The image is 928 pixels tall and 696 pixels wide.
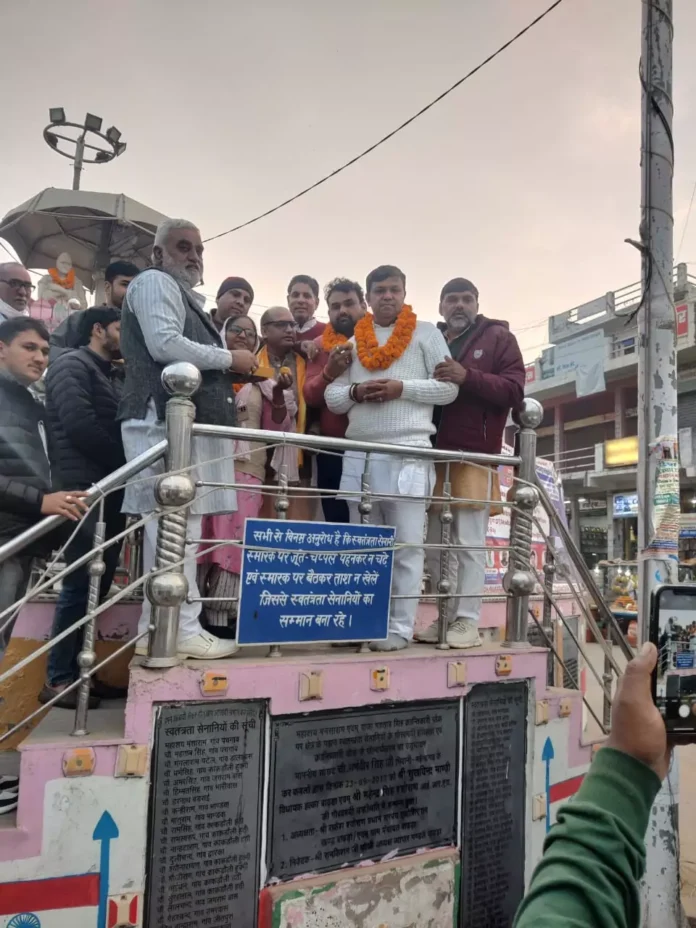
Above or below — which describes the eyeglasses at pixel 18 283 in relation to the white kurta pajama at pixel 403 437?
above

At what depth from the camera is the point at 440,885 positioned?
9.30 feet

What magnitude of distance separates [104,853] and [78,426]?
68.2 inches

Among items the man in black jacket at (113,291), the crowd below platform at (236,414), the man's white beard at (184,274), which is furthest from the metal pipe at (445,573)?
the man in black jacket at (113,291)

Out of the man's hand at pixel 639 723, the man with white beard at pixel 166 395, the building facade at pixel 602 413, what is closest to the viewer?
the man's hand at pixel 639 723

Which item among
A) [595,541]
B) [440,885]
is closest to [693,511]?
[595,541]

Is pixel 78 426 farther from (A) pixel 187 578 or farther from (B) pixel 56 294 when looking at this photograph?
(B) pixel 56 294

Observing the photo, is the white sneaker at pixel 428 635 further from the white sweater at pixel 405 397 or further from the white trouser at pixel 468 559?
the white sweater at pixel 405 397

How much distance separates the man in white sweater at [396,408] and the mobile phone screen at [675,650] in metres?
1.98

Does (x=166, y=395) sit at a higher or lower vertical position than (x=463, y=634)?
higher

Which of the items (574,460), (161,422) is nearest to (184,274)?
(161,422)

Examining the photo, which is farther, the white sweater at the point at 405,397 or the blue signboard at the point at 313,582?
the white sweater at the point at 405,397

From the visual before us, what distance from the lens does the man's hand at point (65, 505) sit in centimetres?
238

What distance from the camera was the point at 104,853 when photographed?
2219mm

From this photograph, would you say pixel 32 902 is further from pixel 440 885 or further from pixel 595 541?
pixel 595 541
